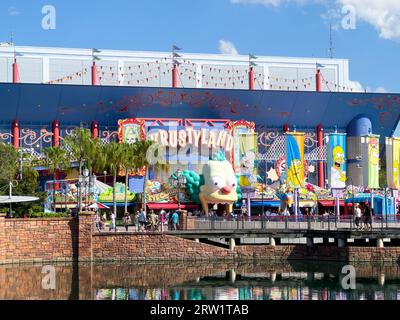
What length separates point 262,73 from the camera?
86938 millimetres

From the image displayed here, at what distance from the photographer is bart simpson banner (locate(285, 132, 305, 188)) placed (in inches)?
2566

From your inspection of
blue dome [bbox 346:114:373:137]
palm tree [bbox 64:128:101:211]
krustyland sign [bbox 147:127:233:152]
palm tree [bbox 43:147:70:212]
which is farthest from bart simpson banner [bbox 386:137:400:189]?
palm tree [bbox 43:147:70:212]

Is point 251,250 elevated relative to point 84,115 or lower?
lower

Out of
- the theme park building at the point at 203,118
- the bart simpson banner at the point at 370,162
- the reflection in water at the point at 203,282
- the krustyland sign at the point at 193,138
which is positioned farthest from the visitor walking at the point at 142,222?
the bart simpson banner at the point at 370,162

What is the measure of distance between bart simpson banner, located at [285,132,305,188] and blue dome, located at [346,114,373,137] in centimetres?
1139

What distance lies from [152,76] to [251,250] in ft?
145

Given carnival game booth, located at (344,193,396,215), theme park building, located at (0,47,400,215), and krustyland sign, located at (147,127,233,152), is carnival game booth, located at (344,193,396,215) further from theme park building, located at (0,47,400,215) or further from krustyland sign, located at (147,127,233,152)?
krustyland sign, located at (147,127,233,152)

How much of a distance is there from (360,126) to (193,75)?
1904 centimetres

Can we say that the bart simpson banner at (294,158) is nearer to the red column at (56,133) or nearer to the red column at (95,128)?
the red column at (95,128)

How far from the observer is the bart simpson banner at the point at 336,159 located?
62062 mm

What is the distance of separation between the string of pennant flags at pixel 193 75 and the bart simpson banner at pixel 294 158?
17534mm

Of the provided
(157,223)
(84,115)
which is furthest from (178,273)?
(84,115)
